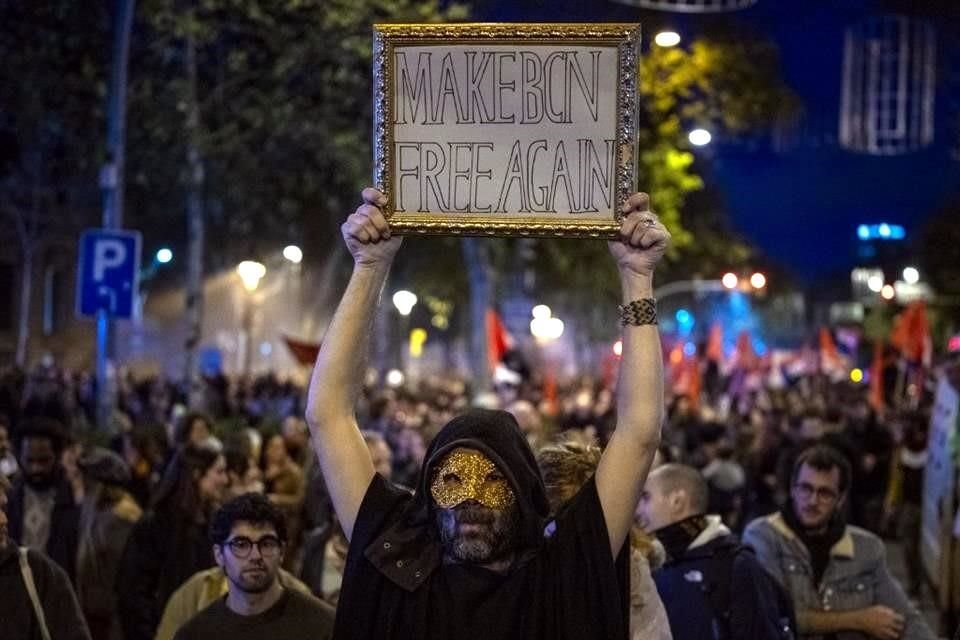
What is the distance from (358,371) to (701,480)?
123 inches

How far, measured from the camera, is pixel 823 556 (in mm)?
→ 7477

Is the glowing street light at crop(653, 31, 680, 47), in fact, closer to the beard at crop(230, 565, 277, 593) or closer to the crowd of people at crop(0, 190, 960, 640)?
the crowd of people at crop(0, 190, 960, 640)

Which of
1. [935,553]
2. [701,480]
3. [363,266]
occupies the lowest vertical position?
[935,553]

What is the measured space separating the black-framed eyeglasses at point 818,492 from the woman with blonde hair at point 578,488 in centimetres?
196

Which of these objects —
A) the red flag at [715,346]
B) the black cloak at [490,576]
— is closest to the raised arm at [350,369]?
the black cloak at [490,576]

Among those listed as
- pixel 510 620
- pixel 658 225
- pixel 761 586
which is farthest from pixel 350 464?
pixel 761 586

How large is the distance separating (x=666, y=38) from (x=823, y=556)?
2018 centimetres

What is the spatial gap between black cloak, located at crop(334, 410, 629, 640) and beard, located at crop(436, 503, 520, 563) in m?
0.04

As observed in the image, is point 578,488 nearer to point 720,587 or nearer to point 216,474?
point 720,587

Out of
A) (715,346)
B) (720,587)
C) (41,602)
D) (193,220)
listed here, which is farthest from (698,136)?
(41,602)

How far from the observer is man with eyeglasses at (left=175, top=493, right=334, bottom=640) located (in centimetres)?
606

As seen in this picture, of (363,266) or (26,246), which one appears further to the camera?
(26,246)

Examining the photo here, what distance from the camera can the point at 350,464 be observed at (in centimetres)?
434

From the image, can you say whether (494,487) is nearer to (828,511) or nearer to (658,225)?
(658,225)
